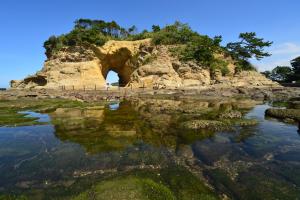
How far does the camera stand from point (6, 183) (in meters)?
6.81

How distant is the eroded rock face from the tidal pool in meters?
37.2

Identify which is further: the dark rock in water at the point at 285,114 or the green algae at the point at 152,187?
the dark rock in water at the point at 285,114

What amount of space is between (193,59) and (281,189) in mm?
47891

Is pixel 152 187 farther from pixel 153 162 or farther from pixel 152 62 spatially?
pixel 152 62

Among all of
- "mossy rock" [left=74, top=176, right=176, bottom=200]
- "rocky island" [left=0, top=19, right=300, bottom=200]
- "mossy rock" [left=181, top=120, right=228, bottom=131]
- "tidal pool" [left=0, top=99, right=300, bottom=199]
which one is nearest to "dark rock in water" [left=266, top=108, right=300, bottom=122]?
"rocky island" [left=0, top=19, right=300, bottom=200]

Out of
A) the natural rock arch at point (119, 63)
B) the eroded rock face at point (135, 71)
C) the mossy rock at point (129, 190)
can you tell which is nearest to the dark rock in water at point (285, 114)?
the mossy rock at point (129, 190)

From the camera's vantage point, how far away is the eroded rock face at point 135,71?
51250 mm

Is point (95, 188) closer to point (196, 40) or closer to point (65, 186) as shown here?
point (65, 186)

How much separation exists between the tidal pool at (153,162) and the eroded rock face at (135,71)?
37176mm

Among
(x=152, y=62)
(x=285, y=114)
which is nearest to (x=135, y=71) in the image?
(x=152, y=62)

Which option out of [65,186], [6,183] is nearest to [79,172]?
[65,186]

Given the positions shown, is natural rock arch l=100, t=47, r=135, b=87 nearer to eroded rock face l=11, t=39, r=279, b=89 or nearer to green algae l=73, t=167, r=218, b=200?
eroded rock face l=11, t=39, r=279, b=89

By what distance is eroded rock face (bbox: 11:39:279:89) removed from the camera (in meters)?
51.2

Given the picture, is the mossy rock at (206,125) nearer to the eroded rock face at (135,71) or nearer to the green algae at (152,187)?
the green algae at (152,187)
